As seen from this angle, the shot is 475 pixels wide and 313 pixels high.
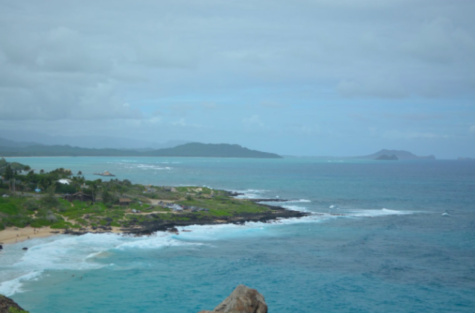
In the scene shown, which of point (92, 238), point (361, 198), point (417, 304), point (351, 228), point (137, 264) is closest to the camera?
point (417, 304)

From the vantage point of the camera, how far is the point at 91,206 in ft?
202

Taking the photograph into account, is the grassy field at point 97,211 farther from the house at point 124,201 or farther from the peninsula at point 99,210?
the house at point 124,201

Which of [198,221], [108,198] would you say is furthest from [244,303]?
[108,198]

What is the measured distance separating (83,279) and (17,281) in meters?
4.79

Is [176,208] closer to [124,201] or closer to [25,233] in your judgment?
[124,201]

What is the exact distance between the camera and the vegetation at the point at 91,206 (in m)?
52.2

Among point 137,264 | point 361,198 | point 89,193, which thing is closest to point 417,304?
point 137,264

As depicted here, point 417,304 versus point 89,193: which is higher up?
point 89,193

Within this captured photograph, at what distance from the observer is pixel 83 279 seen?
33.2m

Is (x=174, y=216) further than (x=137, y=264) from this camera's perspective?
Yes

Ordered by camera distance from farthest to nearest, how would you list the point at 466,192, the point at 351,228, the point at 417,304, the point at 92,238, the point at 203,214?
the point at 466,192 < the point at 203,214 < the point at 351,228 < the point at 92,238 < the point at 417,304

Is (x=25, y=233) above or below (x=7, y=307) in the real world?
below

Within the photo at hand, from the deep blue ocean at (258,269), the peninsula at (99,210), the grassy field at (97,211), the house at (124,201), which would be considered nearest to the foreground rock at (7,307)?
the deep blue ocean at (258,269)

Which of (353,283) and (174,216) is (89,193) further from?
(353,283)
